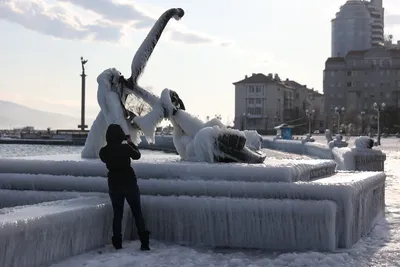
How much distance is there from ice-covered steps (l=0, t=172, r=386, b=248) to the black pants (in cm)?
104

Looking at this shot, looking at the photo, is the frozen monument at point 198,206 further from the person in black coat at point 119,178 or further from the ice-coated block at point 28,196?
the person in black coat at point 119,178

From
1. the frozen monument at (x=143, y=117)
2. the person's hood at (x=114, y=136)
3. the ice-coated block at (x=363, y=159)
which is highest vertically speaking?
the frozen monument at (x=143, y=117)

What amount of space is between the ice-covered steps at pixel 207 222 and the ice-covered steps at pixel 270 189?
0.16 metres

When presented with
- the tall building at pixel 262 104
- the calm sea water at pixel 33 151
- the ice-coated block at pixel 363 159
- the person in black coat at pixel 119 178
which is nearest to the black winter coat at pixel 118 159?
the person in black coat at pixel 119 178

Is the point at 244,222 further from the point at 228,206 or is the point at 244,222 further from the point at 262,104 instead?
the point at 262,104

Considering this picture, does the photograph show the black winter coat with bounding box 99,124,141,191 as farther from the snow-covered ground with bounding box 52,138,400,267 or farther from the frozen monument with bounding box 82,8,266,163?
the frozen monument with bounding box 82,8,266,163

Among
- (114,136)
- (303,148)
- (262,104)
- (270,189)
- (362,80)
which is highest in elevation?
(362,80)

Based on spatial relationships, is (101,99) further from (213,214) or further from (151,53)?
(213,214)

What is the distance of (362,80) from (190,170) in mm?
111557

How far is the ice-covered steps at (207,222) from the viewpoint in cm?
648

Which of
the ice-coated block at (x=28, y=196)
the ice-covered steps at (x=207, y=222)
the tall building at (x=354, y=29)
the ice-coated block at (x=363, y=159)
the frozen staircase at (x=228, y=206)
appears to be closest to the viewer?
the ice-covered steps at (x=207, y=222)

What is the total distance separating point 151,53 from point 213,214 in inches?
211

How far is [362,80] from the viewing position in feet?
376

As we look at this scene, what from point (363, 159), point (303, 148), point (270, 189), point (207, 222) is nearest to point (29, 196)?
point (207, 222)
